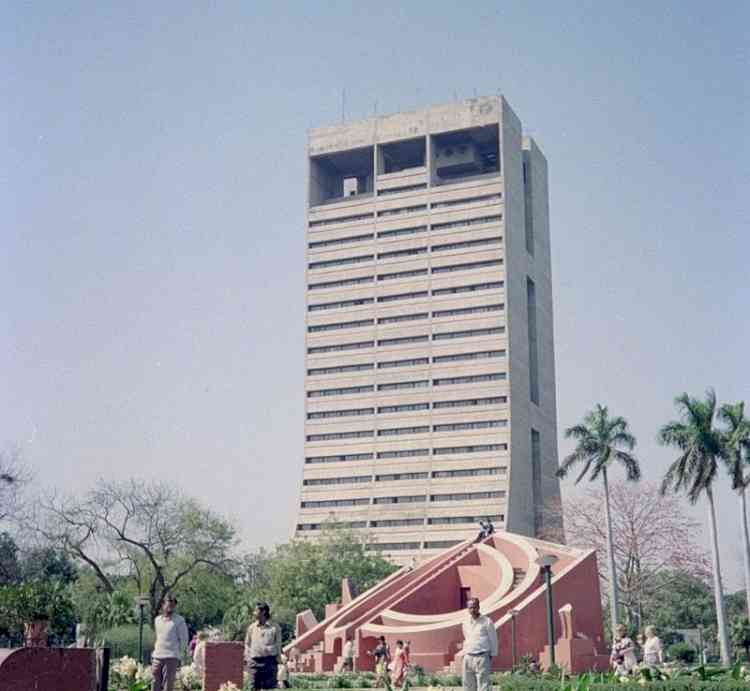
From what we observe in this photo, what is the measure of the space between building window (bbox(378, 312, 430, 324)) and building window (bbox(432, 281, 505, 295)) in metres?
2.38

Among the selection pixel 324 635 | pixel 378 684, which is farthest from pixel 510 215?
pixel 378 684

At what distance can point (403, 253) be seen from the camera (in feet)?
337

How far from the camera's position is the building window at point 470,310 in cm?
9782

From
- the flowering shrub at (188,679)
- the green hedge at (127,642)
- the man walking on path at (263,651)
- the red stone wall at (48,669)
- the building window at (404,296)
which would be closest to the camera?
the red stone wall at (48,669)

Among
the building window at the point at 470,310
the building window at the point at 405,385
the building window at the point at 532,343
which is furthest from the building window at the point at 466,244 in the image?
the building window at the point at 405,385

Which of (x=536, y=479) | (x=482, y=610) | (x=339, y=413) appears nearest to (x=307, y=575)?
(x=482, y=610)

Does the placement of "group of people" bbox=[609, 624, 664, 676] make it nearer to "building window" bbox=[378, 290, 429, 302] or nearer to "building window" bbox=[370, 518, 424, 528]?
"building window" bbox=[370, 518, 424, 528]

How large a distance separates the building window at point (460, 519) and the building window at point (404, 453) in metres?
6.40

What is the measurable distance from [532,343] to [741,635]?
5221 cm

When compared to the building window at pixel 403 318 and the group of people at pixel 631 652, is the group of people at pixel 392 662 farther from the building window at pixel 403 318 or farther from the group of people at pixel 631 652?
the building window at pixel 403 318

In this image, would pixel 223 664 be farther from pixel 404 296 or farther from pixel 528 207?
pixel 528 207

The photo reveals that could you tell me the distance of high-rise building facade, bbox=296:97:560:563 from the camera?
95.9m

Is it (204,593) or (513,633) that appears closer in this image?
(513,633)

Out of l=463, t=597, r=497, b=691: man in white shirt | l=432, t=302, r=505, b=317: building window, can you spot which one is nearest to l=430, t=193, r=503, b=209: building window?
l=432, t=302, r=505, b=317: building window
